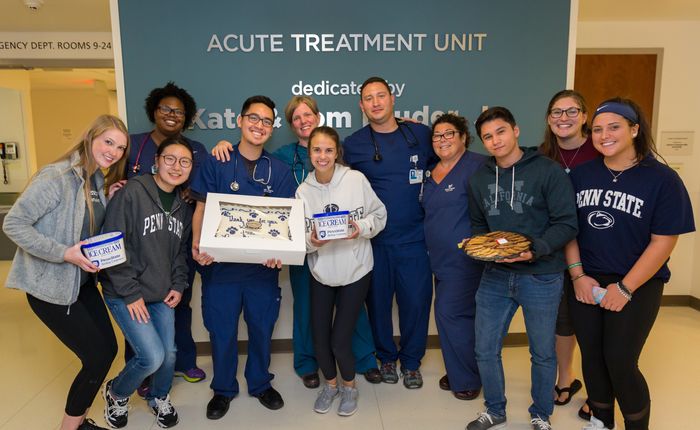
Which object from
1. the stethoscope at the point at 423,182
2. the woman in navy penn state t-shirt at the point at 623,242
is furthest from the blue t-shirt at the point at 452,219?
the woman in navy penn state t-shirt at the point at 623,242

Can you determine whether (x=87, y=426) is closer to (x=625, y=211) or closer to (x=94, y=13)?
(x=625, y=211)

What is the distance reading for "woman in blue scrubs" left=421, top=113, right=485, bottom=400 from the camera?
243 cm

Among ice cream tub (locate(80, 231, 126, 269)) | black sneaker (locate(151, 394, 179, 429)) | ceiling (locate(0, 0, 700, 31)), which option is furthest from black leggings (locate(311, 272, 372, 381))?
ceiling (locate(0, 0, 700, 31))

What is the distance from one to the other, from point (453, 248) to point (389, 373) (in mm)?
946

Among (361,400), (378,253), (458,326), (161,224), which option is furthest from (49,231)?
(458,326)

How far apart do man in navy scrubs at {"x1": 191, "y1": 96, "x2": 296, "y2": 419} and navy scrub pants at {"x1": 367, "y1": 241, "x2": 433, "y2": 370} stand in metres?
0.62

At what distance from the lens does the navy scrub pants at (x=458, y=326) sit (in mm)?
2490

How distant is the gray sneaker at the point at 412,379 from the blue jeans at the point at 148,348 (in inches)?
53.0

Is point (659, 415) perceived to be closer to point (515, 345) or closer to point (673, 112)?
point (515, 345)

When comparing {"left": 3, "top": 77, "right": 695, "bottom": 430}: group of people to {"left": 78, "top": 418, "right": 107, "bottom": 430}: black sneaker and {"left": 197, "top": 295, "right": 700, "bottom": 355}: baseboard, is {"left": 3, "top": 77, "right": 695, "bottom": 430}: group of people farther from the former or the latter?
{"left": 197, "top": 295, "right": 700, "bottom": 355}: baseboard

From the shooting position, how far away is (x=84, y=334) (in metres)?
2.00

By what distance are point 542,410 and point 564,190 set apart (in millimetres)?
1091

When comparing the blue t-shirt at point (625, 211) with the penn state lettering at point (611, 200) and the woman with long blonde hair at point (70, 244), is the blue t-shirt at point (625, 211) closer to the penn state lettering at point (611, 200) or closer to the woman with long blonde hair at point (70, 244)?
the penn state lettering at point (611, 200)

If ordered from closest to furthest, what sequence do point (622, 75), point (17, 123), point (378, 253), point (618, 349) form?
point (618, 349) < point (378, 253) < point (622, 75) < point (17, 123)
